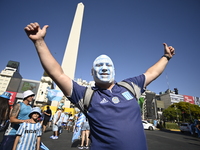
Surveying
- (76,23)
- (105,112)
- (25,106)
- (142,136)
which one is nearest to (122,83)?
(105,112)

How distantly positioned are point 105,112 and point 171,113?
5232 cm

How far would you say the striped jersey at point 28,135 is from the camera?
2.31 m

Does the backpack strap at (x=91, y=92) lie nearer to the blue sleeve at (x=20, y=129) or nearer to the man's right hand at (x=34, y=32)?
the man's right hand at (x=34, y=32)

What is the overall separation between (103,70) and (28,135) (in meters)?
2.27

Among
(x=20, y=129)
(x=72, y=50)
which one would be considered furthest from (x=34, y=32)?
(x=72, y=50)

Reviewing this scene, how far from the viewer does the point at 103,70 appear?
1342 millimetres

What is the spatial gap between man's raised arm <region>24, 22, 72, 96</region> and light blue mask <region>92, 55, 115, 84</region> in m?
0.34

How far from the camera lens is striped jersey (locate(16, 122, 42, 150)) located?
2.31 metres

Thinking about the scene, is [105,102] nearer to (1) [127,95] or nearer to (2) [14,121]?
(1) [127,95]

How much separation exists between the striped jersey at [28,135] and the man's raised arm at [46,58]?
201 cm

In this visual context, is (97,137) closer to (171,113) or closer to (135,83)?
(135,83)

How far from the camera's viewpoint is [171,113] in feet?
143

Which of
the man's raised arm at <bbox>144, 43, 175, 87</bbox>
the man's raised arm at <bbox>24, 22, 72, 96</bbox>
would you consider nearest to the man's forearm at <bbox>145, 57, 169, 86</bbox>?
the man's raised arm at <bbox>144, 43, 175, 87</bbox>

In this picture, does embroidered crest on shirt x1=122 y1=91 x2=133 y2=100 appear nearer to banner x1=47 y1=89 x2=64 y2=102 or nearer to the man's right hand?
the man's right hand
